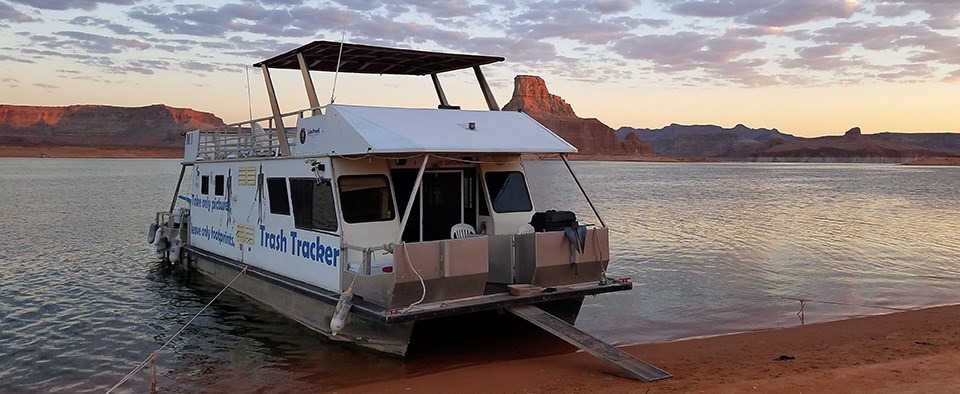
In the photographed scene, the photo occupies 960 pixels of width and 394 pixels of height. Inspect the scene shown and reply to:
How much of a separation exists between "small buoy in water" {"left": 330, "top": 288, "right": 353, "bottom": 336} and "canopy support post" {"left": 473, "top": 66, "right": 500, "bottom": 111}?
4.07m

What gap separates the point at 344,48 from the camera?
35.9 ft

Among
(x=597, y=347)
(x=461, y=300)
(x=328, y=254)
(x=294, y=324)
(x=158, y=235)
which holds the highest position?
(x=328, y=254)

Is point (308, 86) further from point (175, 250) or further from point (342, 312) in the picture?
point (175, 250)

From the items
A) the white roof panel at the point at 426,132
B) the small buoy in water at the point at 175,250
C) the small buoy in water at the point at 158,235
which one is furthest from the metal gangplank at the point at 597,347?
the small buoy in water at the point at 158,235

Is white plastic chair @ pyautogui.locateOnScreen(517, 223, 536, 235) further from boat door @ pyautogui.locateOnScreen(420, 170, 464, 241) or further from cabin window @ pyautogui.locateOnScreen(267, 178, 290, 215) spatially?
cabin window @ pyautogui.locateOnScreen(267, 178, 290, 215)

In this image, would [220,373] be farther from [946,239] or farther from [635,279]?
[946,239]

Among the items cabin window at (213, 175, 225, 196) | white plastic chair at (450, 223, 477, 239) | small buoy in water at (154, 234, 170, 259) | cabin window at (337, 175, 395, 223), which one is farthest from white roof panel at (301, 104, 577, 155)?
small buoy in water at (154, 234, 170, 259)

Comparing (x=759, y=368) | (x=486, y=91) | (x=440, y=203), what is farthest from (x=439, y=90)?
(x=759, y=368)

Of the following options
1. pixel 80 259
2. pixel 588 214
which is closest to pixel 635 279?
pixel 80 259

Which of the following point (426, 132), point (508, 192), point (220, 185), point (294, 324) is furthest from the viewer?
point (220, 185)

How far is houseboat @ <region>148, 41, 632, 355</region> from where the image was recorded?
29.5ft

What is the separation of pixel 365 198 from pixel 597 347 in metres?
3.72

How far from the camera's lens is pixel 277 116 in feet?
36.7

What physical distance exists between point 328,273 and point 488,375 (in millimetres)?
2661
